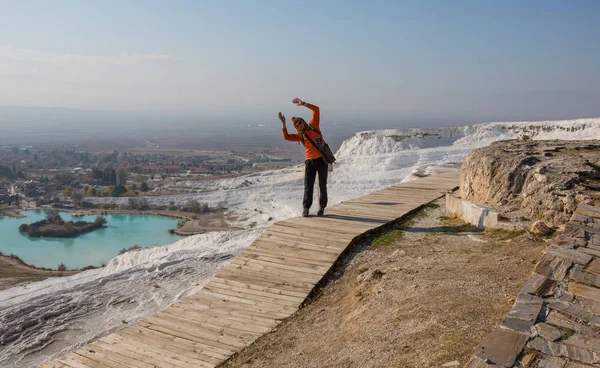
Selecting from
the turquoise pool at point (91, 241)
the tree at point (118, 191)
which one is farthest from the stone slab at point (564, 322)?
the tree at point (118, 191)

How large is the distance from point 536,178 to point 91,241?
19.8 metres

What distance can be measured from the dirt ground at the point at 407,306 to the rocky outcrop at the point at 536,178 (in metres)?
0.57

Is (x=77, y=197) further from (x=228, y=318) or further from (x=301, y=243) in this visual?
(x=228, y=318)

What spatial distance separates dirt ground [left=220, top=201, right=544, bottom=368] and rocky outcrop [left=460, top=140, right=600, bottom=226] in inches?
22.6

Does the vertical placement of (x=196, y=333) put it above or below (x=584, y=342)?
below

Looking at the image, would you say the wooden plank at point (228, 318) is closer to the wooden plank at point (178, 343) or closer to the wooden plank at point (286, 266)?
the wooden plank at point (178, 343)

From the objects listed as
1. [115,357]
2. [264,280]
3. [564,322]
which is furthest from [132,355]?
[564,322]

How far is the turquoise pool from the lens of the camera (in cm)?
1740

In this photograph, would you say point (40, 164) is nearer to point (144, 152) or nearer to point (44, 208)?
point (144, 152)

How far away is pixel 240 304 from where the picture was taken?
479 cm

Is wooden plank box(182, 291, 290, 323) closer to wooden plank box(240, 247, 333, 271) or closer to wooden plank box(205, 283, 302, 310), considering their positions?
wooden plank box(205, 283, 302, 310)

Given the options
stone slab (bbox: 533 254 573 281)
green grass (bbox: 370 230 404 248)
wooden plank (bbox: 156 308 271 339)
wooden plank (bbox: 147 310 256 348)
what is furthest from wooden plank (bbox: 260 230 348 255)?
stone slab (bbox: 533 254 573 281)

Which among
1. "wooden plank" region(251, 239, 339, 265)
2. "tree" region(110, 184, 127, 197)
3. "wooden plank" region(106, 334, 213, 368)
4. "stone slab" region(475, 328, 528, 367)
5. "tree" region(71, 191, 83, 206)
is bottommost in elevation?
"tree" region(71, 191, 83, 206)

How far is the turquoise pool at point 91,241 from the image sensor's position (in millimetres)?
17398
